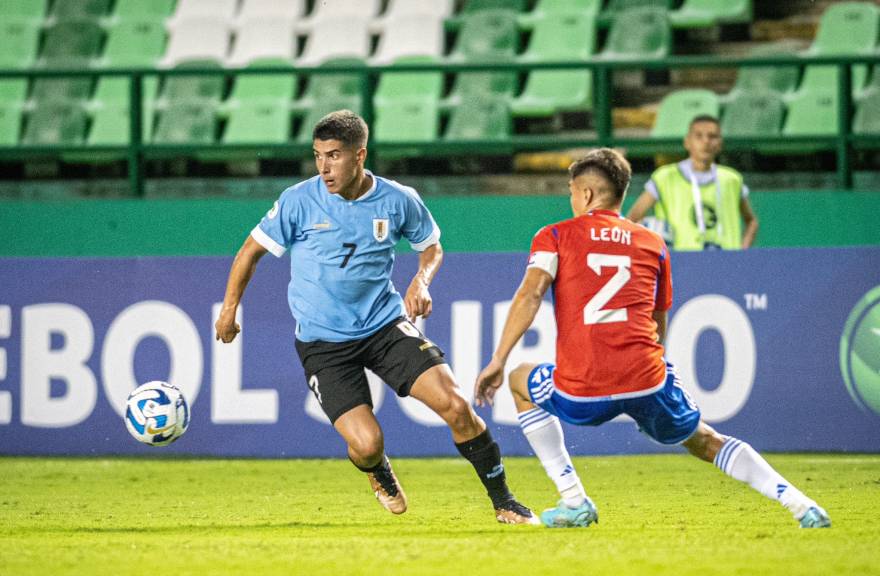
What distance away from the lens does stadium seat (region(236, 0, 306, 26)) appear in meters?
16.7

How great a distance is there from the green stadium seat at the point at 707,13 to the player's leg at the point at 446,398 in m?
8.15

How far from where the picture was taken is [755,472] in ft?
22.2

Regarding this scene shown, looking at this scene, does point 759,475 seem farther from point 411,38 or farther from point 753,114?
point 411,38

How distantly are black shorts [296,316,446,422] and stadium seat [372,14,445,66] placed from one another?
8.28 m

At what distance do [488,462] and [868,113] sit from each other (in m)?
7.11

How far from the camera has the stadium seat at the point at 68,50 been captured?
633 inches

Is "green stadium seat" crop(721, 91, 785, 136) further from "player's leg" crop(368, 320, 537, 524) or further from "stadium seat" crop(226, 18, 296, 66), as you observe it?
"player's leg" crop(368, 320, 537, 524)

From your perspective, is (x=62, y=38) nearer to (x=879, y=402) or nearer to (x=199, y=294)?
(x=199, y=294)

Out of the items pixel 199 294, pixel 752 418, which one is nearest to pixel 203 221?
pixel 199 294

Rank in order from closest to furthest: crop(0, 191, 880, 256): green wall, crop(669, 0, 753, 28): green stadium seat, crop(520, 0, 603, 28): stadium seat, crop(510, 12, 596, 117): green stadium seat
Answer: crop(0, 191, 880, 256): green wall < crop(510, 12, 596, 117): green stadium seat < crop(669, 0, 753, 28): green stadium seat < crop(520, 0, 603, 28): stadium seat

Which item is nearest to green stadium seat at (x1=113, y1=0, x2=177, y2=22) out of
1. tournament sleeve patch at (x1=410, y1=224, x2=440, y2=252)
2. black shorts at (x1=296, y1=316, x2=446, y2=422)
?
tournament sleeve patch at (x1=410, y1=224, x2=440, y2=252)

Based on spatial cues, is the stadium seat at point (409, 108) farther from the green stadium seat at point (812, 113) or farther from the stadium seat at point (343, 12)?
Answer: the green stadium seat at point (812, 113)

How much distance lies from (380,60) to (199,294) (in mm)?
5190

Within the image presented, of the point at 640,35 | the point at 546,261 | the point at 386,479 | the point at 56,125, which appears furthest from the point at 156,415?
the point at 56,125
